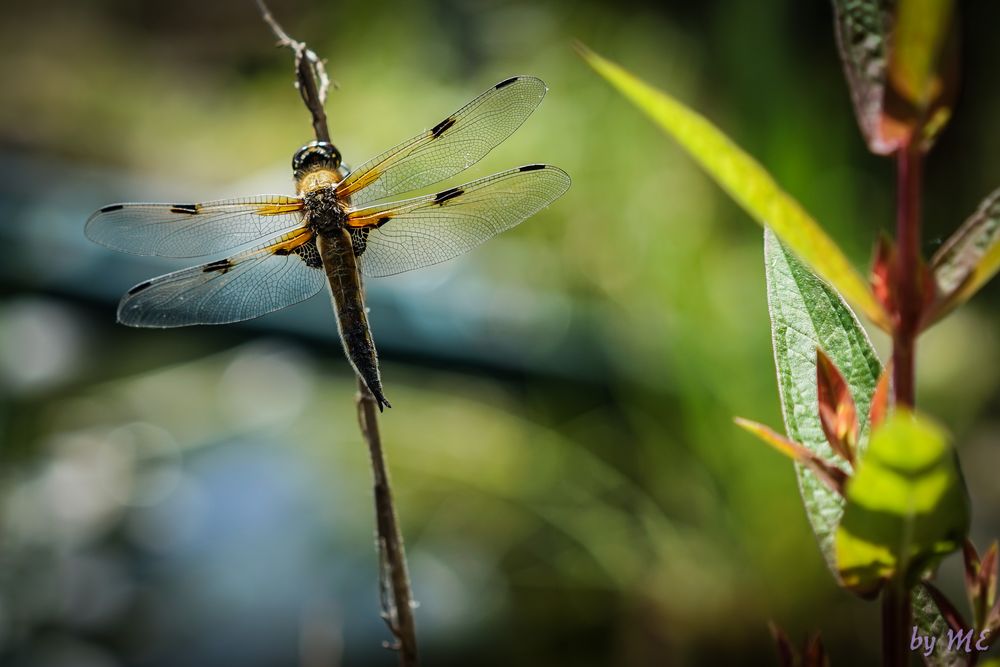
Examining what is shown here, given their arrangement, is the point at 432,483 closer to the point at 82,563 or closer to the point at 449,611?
the point at 449,611

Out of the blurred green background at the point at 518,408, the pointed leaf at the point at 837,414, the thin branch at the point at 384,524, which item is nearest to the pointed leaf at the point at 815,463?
the pointed leaf at the point at 837,414

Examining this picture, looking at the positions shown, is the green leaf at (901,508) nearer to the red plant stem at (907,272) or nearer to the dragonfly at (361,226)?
the red plant stem at (907,272)

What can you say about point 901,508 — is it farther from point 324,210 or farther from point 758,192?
point 324,210

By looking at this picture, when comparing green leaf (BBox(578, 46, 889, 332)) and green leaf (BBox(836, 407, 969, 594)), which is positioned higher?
green leaf (BBox(578, 46, 889, 332))

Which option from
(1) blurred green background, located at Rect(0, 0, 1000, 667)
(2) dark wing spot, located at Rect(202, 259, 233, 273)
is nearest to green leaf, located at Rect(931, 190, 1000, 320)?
(2) dark wing spot, located at Rect(202, 259, 233, 273)

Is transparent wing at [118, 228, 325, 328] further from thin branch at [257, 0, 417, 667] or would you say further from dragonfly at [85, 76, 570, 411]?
thin branch at [257, 0, 417, 667]

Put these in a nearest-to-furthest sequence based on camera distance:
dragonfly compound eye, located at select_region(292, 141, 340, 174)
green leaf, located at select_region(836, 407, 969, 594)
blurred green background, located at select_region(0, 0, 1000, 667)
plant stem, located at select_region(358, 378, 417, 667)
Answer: green leaf, located at select_region(836, 407, 969, 594), plant stem, located at select_region(358, 378, 417, 667), dragonfly compound eye, located at select_region(292, 141, 340, 174), blurred green background, located at select_region(0, 0, 1000, 667)

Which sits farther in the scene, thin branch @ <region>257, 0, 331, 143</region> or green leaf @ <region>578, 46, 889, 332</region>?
thin branch @ <region>257, 0, 331, 143</region>
